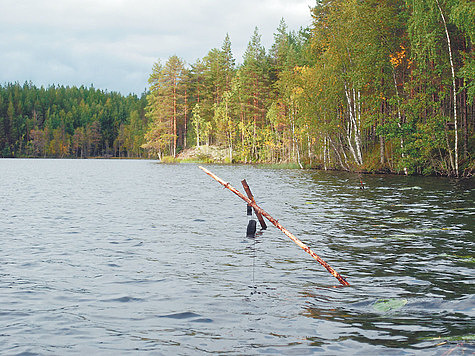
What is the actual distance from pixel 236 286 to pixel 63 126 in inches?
6870

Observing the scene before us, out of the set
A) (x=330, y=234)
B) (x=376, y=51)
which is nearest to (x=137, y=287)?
(x=330, y=234)

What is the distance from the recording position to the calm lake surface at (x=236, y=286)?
6.22m

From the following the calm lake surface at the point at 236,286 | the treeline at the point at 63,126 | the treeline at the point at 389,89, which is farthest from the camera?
the treeline at the point at 63,126

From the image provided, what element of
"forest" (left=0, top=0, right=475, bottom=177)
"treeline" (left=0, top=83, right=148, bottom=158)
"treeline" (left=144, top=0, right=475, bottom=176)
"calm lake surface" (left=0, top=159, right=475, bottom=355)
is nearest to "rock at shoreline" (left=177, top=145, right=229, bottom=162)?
"forest" (left=0, top=0, right=475, bottom=177)

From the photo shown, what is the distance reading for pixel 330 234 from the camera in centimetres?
1402

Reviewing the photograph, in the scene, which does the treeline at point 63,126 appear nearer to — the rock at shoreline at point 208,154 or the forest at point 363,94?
the rock at shoreline at point 208,154

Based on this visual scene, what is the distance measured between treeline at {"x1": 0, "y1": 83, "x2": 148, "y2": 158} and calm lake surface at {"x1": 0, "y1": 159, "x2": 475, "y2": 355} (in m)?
148

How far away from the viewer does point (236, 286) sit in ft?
28.8

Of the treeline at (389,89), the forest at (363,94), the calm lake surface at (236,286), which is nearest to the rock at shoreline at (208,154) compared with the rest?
the forest at (363,94)

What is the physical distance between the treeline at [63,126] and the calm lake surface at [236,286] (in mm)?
148392

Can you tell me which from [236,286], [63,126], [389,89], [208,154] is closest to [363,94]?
[389,89]

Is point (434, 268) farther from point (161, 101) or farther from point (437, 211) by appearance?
point (161, 101)

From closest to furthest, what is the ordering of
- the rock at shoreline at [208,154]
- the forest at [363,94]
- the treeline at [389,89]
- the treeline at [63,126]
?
the treeline at [389,89] < the forest at [363,94] < the rock at shoreline at [208,154] < the treeline at [63,126]

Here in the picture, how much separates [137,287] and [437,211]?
13.6 meters
